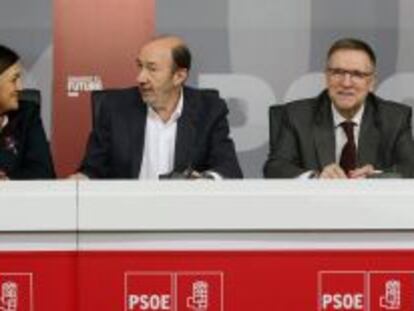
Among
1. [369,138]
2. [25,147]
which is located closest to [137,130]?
[25,147]

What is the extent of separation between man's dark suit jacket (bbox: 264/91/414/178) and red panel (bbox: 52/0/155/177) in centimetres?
160

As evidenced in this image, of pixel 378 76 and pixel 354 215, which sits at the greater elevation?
pixel 378 76

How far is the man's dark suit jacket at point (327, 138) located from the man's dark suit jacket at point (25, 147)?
2.36 feet

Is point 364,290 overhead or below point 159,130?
below

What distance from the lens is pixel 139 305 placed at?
191 centimetres

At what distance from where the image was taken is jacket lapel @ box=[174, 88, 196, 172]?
3207 millimetres

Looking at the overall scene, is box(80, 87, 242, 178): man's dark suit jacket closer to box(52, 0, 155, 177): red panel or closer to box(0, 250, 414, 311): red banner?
box(0, 250, 414, 311): red banner

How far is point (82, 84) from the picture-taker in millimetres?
4664

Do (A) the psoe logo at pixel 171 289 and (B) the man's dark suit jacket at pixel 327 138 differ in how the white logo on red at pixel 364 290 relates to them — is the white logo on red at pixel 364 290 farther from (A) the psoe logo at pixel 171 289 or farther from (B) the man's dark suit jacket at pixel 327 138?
(B) the man's dark suit jacket at pixel 327 138

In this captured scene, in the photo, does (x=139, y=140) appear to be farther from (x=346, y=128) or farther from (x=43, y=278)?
(x=43, y=278)

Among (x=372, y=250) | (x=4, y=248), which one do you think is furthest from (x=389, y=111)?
(x=4, y=248)

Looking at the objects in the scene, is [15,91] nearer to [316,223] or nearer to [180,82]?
[180,82]

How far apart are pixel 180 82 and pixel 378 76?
5.05ft

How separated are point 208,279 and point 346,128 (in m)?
1.30
